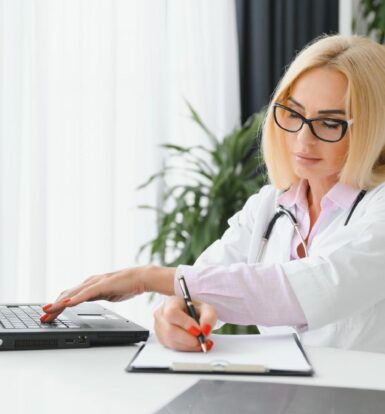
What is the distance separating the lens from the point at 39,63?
289cm

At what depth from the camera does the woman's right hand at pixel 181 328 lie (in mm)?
1231

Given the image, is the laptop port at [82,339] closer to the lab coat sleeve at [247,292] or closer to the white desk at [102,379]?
the white desk at [102,379]

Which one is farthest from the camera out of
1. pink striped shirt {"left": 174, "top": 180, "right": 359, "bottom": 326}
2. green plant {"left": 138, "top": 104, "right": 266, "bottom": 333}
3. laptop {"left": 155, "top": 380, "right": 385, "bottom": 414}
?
green plant {"left": 138, "top": 104, "right": 266, "bottom": 333}

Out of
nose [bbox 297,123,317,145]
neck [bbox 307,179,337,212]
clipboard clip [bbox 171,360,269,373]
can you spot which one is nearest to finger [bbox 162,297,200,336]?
clipboard clip [bbox 171,360,269,373]

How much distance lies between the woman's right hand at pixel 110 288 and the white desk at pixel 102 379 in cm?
13

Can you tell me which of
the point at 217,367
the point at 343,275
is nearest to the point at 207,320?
the point at 217,367

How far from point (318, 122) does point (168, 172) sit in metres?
1.88

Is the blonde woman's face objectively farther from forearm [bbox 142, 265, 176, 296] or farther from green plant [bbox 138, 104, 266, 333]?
green plant [bbox 138, 104, 266, 333]

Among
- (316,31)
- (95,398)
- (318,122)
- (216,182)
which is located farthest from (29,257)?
(316,31)

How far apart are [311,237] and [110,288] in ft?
1.94

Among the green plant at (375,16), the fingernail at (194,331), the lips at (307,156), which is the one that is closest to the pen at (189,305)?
the fingernail at (194,331)

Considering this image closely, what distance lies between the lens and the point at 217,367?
1117 mm

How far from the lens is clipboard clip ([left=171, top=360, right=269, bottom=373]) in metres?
1.11

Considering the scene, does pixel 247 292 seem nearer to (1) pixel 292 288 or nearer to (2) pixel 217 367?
(1) pixel 292 288
